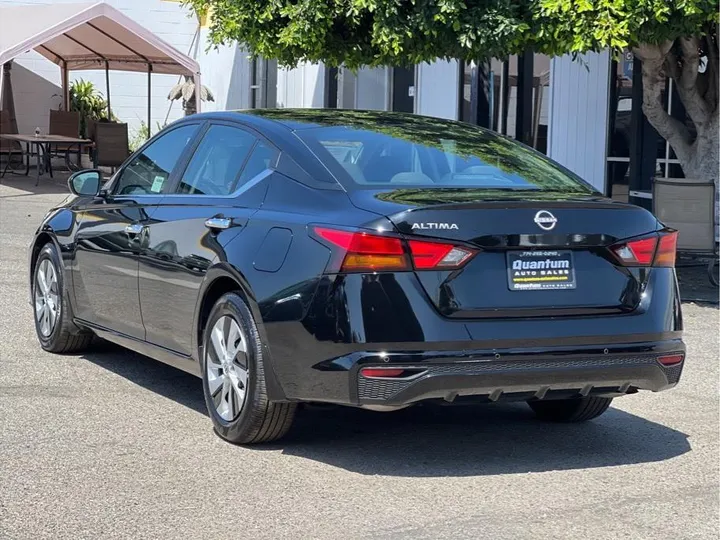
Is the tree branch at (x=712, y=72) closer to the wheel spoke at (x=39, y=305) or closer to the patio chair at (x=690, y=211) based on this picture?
the patio chair at (x=690, y=211)

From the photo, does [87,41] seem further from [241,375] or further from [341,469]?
[341,469]

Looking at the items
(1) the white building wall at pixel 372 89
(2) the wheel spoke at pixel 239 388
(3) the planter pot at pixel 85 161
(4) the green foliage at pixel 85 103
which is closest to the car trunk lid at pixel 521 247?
(2) the wheel spoke at pixel 239 388

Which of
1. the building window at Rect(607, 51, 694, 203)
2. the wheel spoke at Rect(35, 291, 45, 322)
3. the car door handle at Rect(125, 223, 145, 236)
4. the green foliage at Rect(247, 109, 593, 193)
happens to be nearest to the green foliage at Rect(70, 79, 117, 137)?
the building window at Rect(607, 51, 694, 203)

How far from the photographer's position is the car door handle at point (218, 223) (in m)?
5.96

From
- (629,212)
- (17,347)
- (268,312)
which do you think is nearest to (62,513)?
(268,312)

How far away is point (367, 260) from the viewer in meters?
5.21

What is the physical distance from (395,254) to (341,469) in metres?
1.00

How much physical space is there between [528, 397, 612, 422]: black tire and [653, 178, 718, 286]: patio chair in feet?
17.5

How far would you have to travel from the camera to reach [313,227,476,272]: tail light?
5.19 m

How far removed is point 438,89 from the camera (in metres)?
21.1

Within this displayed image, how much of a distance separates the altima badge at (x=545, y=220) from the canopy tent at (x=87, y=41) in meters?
15.1

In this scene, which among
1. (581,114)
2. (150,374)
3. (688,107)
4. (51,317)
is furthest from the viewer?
(581,114)

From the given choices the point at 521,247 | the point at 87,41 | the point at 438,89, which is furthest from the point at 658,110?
the point at 87,41

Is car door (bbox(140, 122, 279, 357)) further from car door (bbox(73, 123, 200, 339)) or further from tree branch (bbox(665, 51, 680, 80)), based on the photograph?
tree branch (bbox(665, 51, 680, 80))
